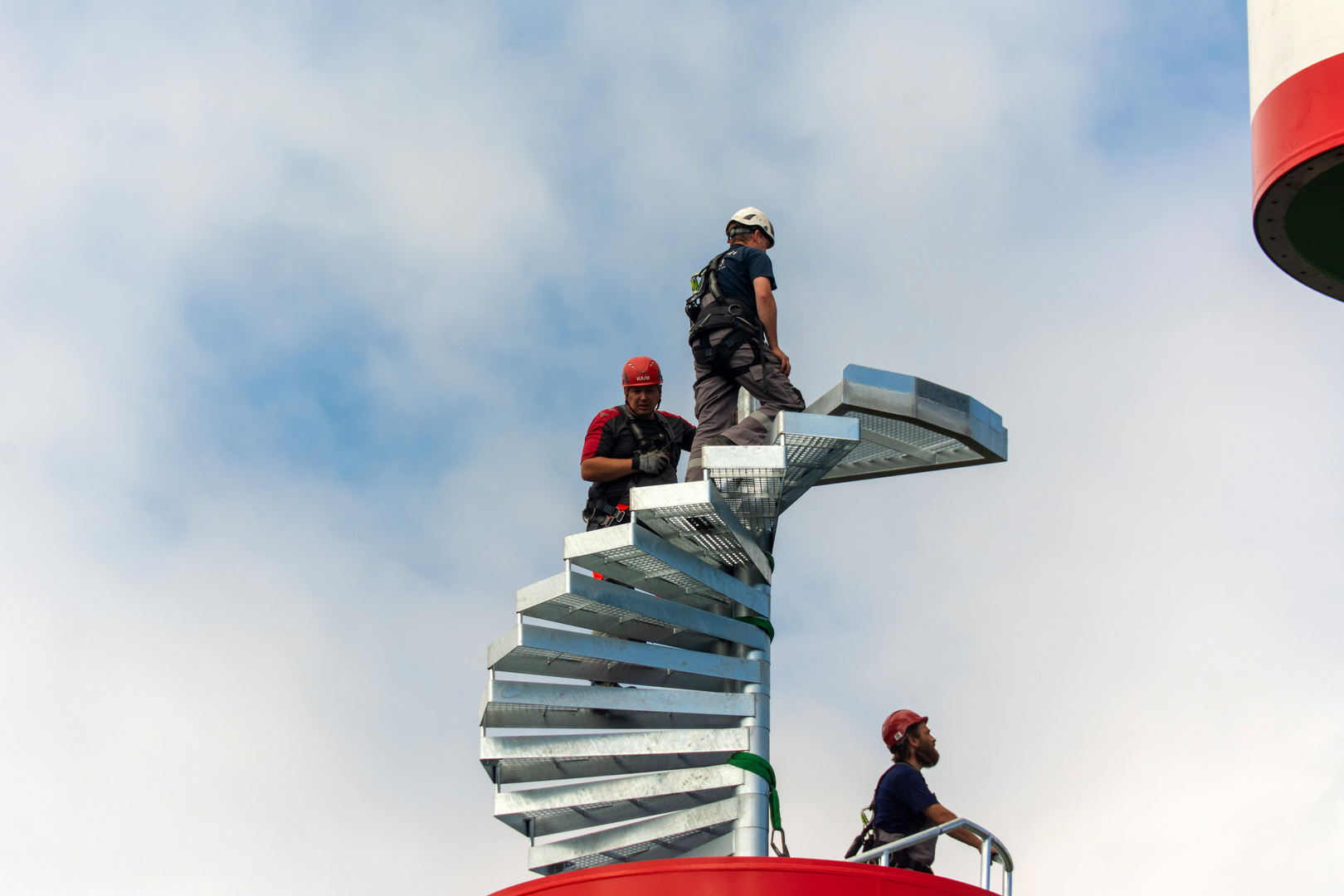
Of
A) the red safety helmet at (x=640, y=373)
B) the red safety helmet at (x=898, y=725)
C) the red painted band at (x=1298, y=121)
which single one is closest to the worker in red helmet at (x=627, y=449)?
the red safety helmet at (x=640, y=373)

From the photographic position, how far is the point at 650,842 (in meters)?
9.93

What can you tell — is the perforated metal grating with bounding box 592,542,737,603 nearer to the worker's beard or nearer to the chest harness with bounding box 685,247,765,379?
the chest harness with bounding box 685,247,765,379

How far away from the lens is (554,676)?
33.1 ft

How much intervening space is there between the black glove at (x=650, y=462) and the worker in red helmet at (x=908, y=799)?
2.69 meters

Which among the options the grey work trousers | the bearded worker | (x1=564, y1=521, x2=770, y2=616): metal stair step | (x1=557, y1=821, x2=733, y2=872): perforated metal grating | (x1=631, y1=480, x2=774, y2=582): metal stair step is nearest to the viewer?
the bearded worker

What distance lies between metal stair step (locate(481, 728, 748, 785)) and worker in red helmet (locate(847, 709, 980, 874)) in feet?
4.26

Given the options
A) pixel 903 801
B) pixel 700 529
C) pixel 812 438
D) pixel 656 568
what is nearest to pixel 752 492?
pixel 700 529

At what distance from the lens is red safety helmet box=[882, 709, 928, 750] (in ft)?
28.2

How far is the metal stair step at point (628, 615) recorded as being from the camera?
925 cm

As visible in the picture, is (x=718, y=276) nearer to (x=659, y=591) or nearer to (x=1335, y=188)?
(x=659, y=591)

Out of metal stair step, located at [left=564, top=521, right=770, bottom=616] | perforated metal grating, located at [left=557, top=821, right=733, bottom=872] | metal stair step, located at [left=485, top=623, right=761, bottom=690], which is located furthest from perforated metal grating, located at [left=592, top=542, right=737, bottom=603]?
perforated metal grating, located at [left=557, top=821, right=733, bottom=872]

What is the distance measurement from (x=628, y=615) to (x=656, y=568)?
466 mm

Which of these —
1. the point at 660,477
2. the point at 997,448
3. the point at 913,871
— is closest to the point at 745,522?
the point at 660,477

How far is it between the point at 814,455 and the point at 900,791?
7.75ft
